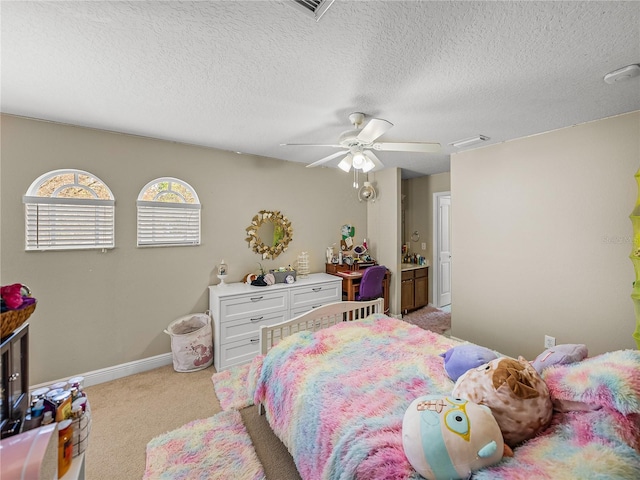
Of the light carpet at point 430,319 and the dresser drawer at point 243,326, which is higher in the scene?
the dresser drawer at point 243,326

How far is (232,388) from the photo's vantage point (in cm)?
247

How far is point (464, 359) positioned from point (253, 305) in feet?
7.09

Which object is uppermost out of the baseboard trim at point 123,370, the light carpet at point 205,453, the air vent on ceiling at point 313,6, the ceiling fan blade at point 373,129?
the air vent on ceiling at point 313,6

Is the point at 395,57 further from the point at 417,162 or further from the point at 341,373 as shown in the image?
the point at 417,162

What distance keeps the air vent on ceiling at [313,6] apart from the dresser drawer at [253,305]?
2.51 m

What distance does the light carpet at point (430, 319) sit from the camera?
391cm

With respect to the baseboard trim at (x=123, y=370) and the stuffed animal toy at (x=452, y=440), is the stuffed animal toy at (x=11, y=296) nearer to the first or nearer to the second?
the stuffed animal toy at (x=452, y=440)

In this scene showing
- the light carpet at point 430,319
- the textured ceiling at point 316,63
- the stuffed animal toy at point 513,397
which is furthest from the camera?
the light carpet at point 430,319

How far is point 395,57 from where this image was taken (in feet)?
4.91

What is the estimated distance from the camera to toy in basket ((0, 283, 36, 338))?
34.4 inches

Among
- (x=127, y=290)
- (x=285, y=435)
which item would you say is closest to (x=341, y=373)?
(x=285, y=435)

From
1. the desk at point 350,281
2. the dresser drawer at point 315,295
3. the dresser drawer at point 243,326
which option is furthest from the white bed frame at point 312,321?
the desk at point 350,281

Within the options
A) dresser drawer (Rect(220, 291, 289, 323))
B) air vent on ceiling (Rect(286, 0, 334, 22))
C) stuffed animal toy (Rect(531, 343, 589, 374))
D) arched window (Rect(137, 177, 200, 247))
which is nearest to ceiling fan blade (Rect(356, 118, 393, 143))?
air vent on ceiling (Rect(286, 0, 334, 22))

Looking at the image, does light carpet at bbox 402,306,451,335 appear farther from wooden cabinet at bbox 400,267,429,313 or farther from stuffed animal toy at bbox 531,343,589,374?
stuffed animal toy at bbox 531,343,589,374
